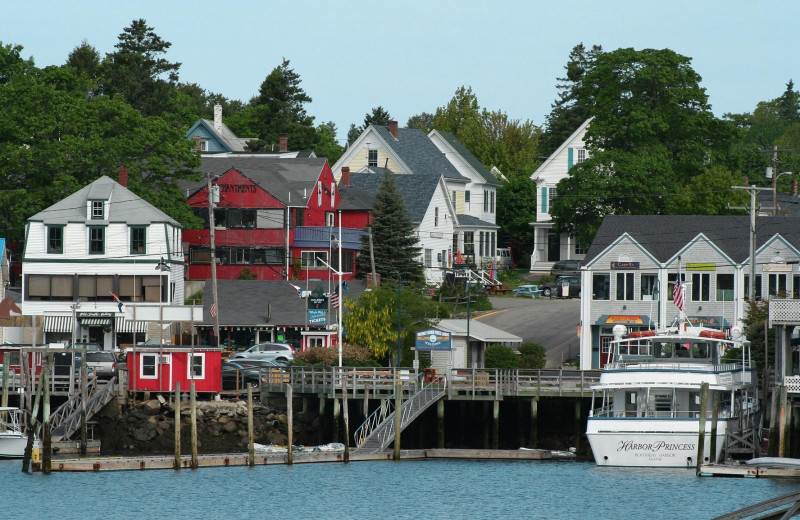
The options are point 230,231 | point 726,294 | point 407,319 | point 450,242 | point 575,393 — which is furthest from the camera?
point 450,242

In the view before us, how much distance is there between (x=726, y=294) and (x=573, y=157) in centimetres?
3583

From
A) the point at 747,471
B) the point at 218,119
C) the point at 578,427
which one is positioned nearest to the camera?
the point at 747,471

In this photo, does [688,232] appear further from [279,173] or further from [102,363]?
[102,363]

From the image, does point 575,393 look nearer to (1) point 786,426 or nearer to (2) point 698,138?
(1) point 786,426

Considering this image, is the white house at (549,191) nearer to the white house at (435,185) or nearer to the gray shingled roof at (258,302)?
the white house at (435,185)

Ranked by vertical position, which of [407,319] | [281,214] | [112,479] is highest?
[281,214]

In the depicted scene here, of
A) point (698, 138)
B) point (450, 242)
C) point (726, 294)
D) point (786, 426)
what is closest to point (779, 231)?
point (726, 294)

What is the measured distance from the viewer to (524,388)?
207ft

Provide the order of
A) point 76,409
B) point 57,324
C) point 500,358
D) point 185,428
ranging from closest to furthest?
point 76,409
point 185,428
point 500,358
point 57,324

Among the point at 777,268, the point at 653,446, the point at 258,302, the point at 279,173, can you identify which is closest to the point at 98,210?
the point at 258,302

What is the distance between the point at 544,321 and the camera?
86438 millimetres

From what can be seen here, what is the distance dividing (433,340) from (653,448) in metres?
13.5

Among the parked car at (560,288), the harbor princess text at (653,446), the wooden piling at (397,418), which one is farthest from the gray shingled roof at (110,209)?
the harbor princess text at (653,446)

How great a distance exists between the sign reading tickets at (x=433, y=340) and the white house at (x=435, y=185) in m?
33.7
